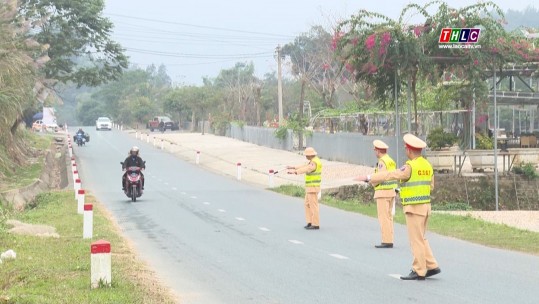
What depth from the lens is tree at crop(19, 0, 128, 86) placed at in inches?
2234

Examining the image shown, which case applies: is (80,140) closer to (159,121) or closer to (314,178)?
(159,121)

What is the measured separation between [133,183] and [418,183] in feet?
58.7

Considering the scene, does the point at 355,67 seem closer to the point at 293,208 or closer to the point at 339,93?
the point at 293,208

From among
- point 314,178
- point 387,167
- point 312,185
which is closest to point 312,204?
point 312,185

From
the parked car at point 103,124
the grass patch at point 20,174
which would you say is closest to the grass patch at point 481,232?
the grass patch at point 20,174

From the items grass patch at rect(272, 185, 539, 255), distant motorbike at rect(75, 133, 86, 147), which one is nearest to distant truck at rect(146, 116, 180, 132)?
distant motorbike at rect(75, 133, 86, 147)

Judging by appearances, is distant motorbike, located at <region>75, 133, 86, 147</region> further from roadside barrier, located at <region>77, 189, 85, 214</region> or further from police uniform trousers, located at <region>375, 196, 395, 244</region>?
police uniform trousers, located at <region>375, 196, 395, 244</region>

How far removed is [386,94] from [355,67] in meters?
2.34

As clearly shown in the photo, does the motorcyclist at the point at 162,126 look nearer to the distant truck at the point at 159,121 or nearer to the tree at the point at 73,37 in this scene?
the distant truck at the point at 159,121

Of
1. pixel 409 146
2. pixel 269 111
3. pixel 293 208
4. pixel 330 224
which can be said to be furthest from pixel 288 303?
pixel 269 111

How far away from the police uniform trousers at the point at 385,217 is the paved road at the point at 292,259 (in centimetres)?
34

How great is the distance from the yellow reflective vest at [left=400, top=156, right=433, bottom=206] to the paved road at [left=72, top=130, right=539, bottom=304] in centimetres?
107

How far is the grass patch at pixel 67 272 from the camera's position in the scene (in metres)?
10.2

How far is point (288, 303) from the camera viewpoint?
1047 cm
